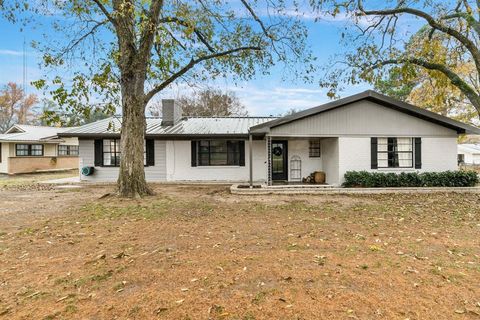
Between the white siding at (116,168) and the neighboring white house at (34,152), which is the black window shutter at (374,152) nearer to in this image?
the white siding at (116,168)

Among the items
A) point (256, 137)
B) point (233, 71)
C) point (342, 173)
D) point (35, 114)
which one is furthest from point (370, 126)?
point (35, 114)

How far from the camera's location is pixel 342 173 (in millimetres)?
12109

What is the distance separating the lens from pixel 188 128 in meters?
15.1

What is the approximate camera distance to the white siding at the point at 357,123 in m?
12.0

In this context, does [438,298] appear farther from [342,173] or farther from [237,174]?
[237,174]

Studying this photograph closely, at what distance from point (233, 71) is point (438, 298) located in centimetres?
1052

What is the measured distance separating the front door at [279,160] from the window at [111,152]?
6.53 metres

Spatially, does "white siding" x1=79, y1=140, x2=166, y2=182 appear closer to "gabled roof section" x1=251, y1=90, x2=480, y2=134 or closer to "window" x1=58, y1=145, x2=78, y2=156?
"gabled roof section" x1=251, y1=90, x2=480, y2=134

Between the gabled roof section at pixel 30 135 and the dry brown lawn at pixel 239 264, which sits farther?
the gabled roof section at pixel 30 135

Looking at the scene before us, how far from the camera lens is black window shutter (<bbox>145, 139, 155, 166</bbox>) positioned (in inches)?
574

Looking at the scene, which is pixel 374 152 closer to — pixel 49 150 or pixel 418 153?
pixel 418 153

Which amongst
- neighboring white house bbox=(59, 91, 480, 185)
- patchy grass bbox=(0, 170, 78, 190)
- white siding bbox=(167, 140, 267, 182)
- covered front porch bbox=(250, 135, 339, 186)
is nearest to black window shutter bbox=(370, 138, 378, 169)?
neighboring white house bbox=(59, 91, 480, 185)

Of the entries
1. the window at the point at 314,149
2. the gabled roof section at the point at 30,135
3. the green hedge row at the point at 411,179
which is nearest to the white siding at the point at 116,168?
the gabled roof section at the point at 30,135

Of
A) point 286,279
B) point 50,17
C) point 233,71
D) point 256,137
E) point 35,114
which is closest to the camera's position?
point 286,279
